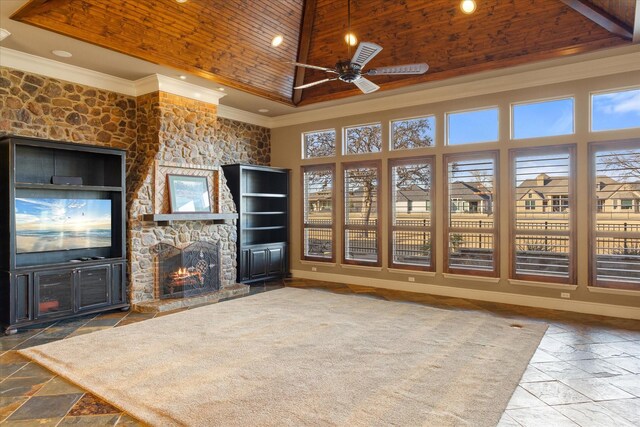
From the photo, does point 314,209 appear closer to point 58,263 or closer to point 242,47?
point 242,47

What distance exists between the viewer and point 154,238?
630 cm

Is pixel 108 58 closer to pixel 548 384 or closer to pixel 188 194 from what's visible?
pixel 188 194

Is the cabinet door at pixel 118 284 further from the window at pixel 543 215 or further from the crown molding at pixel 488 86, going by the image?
the window at pixel 543 215

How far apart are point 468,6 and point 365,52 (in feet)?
6.97

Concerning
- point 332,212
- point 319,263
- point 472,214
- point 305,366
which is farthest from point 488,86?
point 305,366

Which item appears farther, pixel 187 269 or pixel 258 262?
pixel 258 262

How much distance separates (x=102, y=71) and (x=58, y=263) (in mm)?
2988

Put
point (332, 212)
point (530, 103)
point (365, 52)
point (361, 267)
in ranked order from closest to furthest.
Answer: point (365, 52) < point (530, 103) < point (361, 267) < point (332, 212)

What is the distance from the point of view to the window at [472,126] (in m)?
6.53

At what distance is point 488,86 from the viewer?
644cm

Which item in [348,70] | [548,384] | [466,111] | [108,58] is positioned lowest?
[548,384]

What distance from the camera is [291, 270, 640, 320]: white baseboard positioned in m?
5.52

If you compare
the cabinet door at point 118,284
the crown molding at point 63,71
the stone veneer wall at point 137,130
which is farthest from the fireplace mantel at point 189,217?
the crown molding at point 63,71

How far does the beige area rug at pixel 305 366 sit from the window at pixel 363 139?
3.42 m
